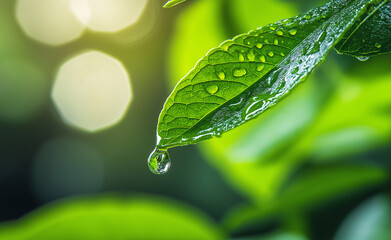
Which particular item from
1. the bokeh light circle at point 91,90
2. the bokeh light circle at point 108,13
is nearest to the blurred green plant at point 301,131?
the bokeh light circle at point 91,90

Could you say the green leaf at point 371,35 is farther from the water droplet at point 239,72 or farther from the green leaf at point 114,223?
the green leaf at point 114,223

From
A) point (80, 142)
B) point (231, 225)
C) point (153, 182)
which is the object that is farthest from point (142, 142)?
point (231, 225)

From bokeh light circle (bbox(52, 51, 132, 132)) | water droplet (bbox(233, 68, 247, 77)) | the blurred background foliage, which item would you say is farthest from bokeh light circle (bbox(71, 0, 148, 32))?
water droplet (bbox(233, 68, 247, 77))

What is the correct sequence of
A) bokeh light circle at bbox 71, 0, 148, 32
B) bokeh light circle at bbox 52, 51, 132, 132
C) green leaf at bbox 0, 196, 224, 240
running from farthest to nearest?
bokeh light circle at bbox 71, 0, 148, 32, bokeh light circle at bbox 52, 51, 132, 132, green leaf at bbox 0, 196, 224, 240

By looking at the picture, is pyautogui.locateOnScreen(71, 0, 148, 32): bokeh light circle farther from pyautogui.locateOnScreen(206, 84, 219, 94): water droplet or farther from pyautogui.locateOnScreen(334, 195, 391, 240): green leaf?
pyautogui.locateOnScreen(206, 84, 219, 94): water droplet

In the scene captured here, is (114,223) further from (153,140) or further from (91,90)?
(91,90)

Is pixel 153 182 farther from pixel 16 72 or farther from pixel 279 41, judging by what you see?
pixel 279 41

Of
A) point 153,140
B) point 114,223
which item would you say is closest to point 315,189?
point 114,223
